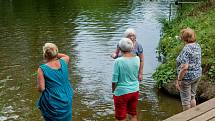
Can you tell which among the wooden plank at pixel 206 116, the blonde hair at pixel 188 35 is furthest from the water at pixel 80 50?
the wooden plank at pixel 206 116

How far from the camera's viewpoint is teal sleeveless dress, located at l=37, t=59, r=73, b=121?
6.29 m

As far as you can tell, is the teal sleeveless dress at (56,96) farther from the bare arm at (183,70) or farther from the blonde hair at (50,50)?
the bare arm at (183,70)

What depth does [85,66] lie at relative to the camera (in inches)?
544

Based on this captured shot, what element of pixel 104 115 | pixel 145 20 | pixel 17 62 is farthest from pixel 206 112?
pixel 145 20

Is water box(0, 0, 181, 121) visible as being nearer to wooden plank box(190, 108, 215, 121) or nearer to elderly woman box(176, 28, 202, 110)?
elderly woman box(176, 28, 202, 110)

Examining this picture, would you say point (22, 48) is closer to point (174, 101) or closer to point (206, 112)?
point (174, 101)

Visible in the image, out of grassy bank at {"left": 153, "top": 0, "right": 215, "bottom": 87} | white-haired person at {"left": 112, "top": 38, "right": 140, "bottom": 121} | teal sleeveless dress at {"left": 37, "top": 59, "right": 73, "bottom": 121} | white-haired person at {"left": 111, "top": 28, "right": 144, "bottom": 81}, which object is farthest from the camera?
grassy bank at {"left": 153, "top": 0, "right": 215, "bottom": 87}

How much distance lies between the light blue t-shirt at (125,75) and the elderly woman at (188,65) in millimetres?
833

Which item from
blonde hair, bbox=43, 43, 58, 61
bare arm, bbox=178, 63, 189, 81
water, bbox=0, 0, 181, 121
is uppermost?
blonde hair, bbox=43, 43, 58, 61

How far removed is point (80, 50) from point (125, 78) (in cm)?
926

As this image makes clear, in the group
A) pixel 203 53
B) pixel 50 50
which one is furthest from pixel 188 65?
pixel 203 53

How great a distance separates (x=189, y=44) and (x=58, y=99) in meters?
2.33

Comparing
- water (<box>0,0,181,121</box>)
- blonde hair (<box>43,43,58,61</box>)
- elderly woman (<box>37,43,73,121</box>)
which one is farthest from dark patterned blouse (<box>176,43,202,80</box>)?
blonde hair (<box>43,43,58,61</box>)

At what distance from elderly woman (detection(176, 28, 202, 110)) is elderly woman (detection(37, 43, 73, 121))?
198 cm
